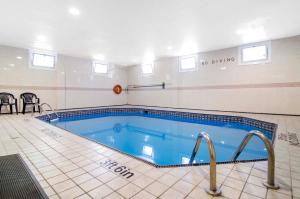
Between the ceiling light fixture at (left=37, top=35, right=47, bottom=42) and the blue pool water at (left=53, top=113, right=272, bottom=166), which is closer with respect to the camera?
the blue pool water at (left=53, top=113, right=272, bottom=166)

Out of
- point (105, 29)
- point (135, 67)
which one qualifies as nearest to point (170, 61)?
point (135, 67)

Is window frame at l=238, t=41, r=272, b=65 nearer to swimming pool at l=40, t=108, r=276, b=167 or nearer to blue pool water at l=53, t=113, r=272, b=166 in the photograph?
swimming pool at l=40, t=108, r=276, b=167

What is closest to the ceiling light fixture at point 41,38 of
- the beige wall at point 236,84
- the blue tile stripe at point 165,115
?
the blue tile stripe at point 165,115

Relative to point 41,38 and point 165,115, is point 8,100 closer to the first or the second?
point 41,38

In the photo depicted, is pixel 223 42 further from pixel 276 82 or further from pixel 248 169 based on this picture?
pixel 248 169

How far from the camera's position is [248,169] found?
1691 millimetres

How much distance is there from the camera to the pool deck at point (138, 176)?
131 cm

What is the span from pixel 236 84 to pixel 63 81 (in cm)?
748

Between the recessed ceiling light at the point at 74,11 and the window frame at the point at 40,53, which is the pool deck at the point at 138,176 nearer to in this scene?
the recessed ceiling light at the point at 74,11

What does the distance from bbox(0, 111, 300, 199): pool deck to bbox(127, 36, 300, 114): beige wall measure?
361cm

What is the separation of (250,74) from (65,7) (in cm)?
605

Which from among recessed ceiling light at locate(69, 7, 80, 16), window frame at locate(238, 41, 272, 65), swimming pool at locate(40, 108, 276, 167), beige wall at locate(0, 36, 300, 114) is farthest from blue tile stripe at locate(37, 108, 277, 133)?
recessed ceiling light at locate(69, 7, 80, 16)

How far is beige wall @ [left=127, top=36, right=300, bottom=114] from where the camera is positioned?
196 inches

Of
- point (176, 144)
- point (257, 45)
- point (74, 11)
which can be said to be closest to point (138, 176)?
point (176, 144)
